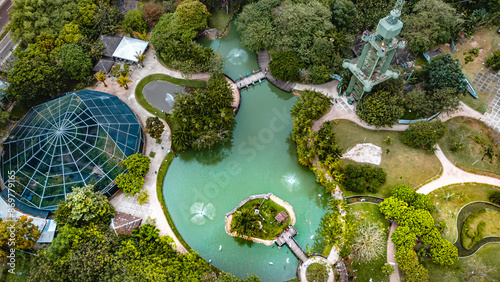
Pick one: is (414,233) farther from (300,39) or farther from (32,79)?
(32,79)

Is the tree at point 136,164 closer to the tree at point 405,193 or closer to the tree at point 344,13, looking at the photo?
the tree at point 405,193

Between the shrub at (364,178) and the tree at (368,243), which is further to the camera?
the shrub at (364,178)

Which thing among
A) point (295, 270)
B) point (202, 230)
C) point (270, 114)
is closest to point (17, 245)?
point (202, 230)

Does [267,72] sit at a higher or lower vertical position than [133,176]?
higher

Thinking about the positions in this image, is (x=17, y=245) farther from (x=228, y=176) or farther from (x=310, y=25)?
(x=310, y=25)

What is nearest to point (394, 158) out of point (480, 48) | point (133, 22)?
point (480, 48)

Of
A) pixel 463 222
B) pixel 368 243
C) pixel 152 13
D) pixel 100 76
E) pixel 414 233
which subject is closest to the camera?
pixel 368 243

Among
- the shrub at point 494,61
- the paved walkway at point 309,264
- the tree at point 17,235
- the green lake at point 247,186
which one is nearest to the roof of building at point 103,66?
the green lake at point 247,186
